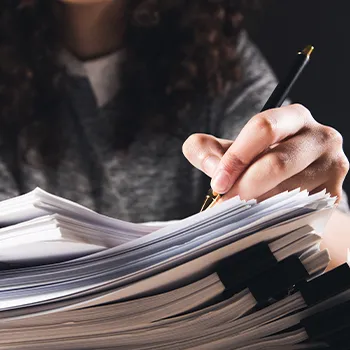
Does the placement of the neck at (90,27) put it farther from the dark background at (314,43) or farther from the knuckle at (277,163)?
the knuckle at (277,163)

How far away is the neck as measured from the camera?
3.73 feet

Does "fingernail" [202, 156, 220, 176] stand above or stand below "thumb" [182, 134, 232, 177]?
below

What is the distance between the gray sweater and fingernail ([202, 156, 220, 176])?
23.2 inches

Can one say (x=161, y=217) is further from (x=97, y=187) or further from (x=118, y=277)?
(x=118, y=277)

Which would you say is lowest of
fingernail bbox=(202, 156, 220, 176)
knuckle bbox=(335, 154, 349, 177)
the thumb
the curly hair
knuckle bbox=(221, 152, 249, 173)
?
knuckle bbox=(335, 154, 349, 177)

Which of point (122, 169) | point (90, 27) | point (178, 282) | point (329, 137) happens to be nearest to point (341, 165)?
point (329, 137)

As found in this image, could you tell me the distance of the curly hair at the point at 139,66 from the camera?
1119mm

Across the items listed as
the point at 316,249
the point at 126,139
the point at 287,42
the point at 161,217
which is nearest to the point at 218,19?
the point at 287,42

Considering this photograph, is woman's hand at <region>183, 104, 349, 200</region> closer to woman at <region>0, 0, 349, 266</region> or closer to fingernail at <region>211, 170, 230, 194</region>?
fingernail at <region>211, 170, 230, 194</region>

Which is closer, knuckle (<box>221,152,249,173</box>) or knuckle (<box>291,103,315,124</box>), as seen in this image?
knuckle (<box>221,152,249,173</box>)

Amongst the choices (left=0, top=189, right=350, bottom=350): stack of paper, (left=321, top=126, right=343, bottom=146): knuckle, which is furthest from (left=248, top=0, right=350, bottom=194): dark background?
(left=0, top=189, right=350, bottom=350): stack of paper

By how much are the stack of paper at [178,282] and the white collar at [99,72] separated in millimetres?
765

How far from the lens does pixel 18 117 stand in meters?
1.13

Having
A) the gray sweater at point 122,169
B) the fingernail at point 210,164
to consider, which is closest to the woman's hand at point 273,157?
the fingernail at point 210,164
